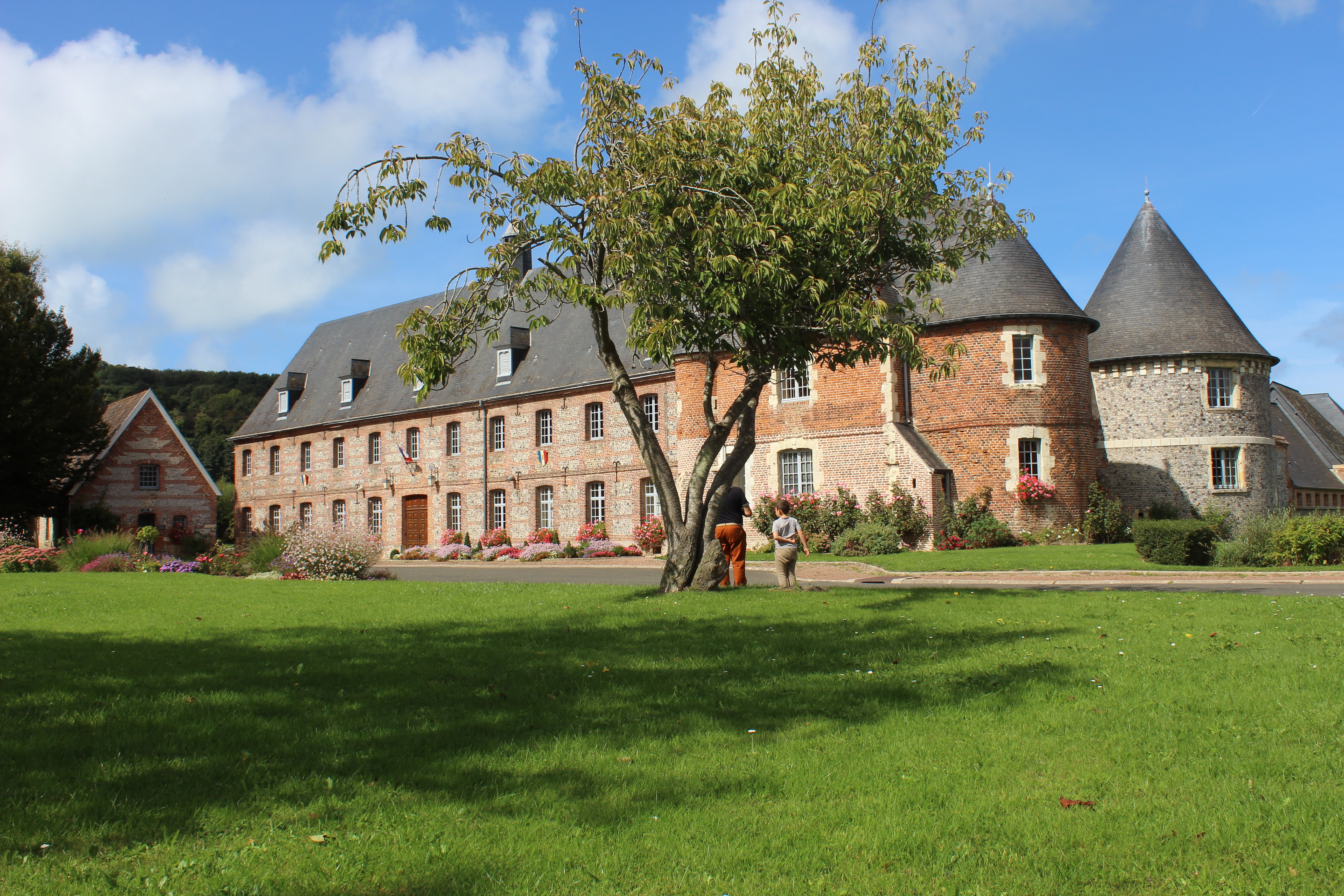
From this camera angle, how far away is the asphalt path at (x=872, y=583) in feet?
42.6

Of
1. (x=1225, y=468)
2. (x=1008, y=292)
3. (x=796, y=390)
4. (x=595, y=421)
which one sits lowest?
(x=1225, y=468)

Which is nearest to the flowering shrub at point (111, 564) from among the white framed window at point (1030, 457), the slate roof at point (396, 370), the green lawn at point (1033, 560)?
the slate roof at point (396, 370)

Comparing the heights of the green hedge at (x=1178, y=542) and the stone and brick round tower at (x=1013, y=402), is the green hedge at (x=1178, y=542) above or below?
below

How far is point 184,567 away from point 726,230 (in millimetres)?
16151

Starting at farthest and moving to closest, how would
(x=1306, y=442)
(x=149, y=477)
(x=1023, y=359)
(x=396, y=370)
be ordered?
(x=396, y=370) < (x=1306, y=442) < (x=149, y=477) < (x=1023, y=359)

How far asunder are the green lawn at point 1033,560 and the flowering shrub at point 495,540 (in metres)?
11.7

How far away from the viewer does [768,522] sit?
24984 mm

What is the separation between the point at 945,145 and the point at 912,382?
14.0m

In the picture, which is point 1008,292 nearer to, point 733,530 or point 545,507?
point 733,530

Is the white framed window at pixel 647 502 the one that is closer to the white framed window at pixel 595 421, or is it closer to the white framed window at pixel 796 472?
the white framed window at pixel 595 421

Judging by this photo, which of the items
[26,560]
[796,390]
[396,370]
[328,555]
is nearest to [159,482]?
[396,370]

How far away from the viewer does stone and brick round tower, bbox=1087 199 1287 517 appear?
25.8 m

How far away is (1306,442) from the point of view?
3656 cm

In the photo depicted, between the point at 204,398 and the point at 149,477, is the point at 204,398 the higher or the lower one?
the higher one
